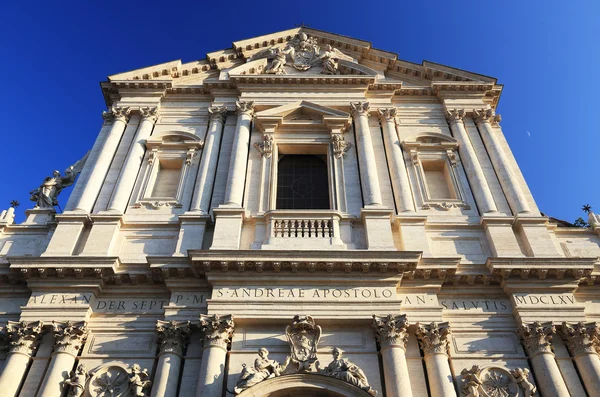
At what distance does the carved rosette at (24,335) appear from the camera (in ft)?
36.1

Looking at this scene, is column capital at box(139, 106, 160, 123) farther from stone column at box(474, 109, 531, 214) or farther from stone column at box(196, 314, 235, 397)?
stone column at box(474, 109, 531, 214)

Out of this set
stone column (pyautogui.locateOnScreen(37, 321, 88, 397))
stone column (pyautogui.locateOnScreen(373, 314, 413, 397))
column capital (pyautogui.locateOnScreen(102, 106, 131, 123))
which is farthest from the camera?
column capital (pyautogui.locateOnScreen(102, 106, 131, 123))

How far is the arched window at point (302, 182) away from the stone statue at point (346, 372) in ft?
17.5

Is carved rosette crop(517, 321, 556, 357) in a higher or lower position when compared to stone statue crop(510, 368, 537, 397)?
higher

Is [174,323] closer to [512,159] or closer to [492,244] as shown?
[492,244]

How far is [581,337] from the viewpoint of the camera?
11.1 metres

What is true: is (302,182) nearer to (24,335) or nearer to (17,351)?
(24,335)

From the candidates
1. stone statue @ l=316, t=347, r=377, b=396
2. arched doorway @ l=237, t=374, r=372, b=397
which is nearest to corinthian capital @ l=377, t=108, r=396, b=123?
stone statue @ l=316, t=347, r=377, b=396

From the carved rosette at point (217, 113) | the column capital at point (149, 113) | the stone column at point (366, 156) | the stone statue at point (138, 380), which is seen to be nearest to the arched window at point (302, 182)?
the stone column at point (366, 156)

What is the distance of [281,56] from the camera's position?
19.4 m

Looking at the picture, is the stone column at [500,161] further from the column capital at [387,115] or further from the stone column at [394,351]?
the stone column at [394,351]

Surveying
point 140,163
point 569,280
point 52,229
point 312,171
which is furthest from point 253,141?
point 569,280

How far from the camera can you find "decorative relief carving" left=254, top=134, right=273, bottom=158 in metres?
15.7

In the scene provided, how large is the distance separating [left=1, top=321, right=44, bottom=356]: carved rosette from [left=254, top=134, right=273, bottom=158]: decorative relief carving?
7618 millimetres
